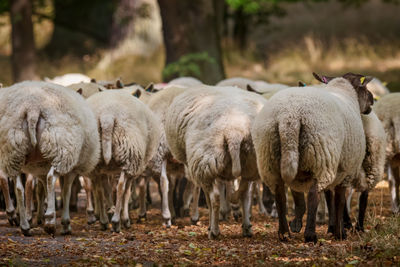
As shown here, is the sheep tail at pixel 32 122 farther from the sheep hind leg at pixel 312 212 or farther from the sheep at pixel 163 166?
the sheep hind leg at pixel 312 212

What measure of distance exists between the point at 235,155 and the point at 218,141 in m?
0.24

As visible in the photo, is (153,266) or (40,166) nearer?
(153,266)

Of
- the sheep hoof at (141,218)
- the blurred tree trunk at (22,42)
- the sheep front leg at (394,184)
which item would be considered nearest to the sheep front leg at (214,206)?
the sheep hoof at (141,218)

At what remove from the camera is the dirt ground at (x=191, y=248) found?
587 centimetres

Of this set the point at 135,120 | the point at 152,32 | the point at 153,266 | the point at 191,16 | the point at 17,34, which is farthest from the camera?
the point at 152,32

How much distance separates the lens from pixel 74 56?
27984mm

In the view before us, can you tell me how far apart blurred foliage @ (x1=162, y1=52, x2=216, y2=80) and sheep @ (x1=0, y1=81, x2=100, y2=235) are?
9.22 m

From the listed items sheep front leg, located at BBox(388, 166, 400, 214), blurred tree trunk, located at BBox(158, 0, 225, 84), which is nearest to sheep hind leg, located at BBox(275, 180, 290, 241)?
sheep front leg, located at BBox(388, 166, 400, 214)

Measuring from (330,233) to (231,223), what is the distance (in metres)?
1.58

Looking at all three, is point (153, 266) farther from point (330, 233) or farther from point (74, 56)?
point (74, 56)

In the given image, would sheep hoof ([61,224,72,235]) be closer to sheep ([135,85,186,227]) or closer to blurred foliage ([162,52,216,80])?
sheep ([135,85,186,227])

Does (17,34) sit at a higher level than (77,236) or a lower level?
higher

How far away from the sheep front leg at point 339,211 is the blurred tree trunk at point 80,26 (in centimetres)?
2030

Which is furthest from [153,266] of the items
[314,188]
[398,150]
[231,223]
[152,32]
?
[152,32]
